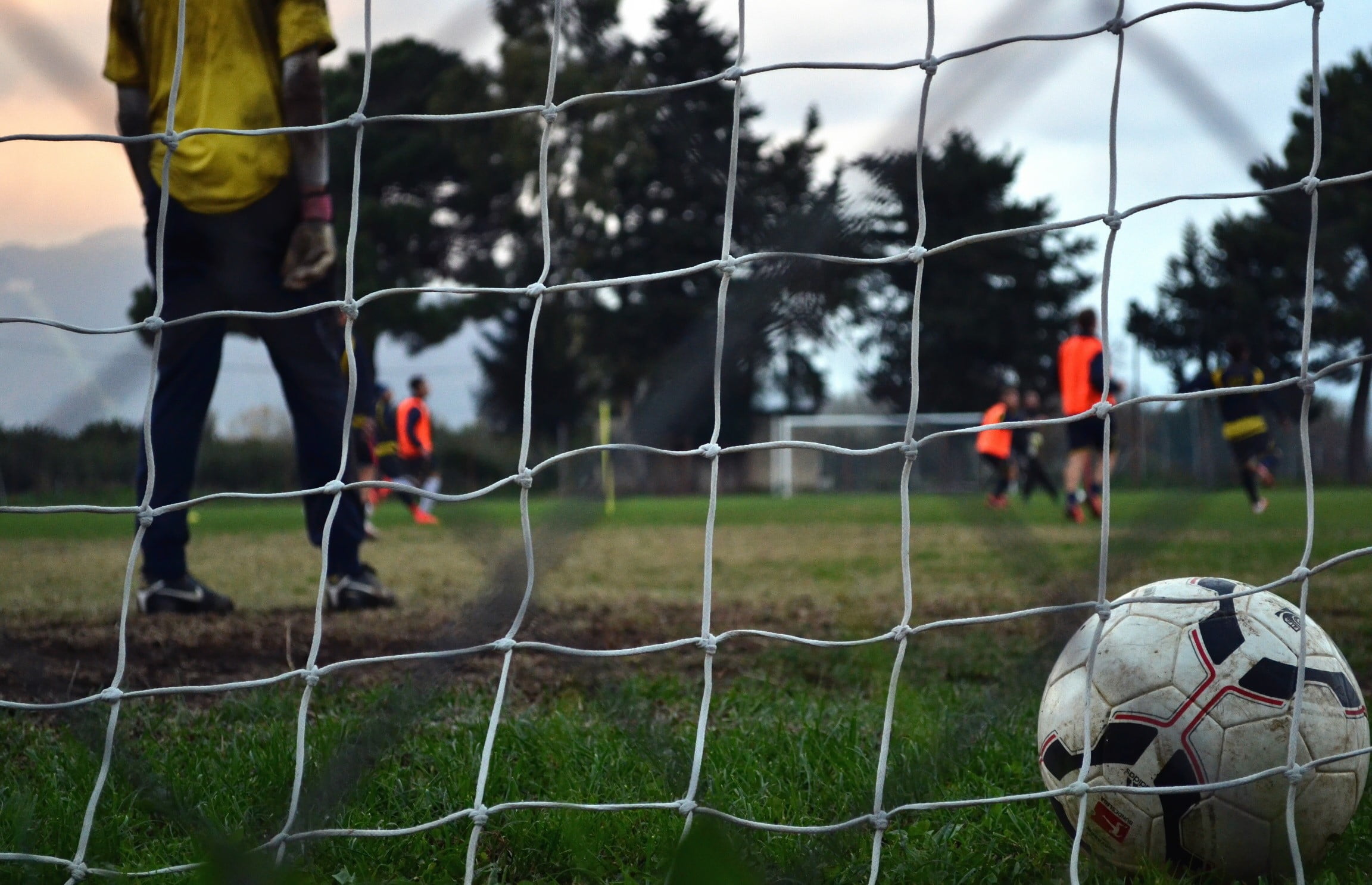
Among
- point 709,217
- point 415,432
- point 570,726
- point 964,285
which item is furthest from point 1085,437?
point 570,726

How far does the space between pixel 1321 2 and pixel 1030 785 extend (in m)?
1.12

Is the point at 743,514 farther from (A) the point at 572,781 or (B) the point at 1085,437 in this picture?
(A) the point at 572,781

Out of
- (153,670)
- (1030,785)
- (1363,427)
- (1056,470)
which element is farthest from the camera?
(1056,470)

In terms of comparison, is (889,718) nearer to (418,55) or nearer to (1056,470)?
(418,55)

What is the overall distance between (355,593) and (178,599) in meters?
0.44

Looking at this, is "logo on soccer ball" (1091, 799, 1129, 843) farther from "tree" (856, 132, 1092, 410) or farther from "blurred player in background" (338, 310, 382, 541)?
"blurred player in background" (338, 310, 382, 541)

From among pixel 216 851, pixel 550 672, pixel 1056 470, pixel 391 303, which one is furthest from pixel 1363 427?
pixel 216 851

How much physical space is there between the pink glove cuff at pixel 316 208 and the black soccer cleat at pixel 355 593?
3.28 ft

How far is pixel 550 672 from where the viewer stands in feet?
8.16

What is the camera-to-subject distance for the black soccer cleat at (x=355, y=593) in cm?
314

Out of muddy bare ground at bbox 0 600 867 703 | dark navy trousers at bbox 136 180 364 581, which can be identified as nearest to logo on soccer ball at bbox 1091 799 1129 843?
muddy bare ground at bbox 0 600 867 703

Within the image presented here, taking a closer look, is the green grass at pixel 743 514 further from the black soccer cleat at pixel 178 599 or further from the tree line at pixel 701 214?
the tree line at pixel 701 214

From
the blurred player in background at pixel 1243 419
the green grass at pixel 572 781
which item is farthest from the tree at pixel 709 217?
the blurred player in background at pixel 1243 419

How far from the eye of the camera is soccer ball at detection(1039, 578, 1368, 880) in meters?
1.27
